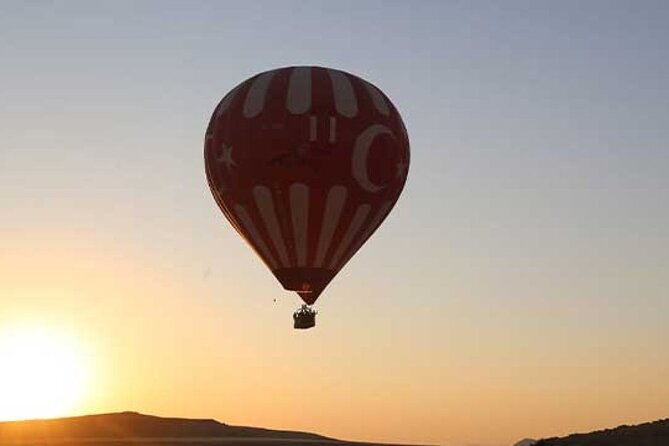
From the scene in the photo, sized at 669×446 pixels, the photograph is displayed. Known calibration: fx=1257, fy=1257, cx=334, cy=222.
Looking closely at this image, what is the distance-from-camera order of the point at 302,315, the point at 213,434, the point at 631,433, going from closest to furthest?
the point at 302,315 < the point at 631,433 < the point at 213,434

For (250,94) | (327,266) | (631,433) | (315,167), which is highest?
(250,94)

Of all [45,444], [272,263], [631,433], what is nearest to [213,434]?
[45,444]

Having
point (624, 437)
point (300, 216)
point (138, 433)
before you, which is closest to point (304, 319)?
point (300, 216)

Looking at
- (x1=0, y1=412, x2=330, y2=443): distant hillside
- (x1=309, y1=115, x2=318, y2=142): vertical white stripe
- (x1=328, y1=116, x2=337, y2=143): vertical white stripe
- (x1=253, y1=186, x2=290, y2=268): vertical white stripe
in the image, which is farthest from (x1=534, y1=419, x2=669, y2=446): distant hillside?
(x1=0, y1=412, x2=330, y2=443): distant hillside

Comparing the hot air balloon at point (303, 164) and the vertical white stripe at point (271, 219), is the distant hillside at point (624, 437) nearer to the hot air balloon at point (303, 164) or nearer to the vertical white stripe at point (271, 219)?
the hot air balloon at point (303, 164)

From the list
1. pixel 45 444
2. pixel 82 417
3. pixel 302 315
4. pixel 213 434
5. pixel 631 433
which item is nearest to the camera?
pixel 302 315

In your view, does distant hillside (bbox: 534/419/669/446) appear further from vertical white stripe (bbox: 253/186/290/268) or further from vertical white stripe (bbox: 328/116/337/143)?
vertical white stripe (bbox: 328/116/337/143)

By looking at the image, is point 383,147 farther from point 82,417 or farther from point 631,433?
point 82,417

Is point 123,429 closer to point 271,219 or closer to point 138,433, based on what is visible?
point 138,433
